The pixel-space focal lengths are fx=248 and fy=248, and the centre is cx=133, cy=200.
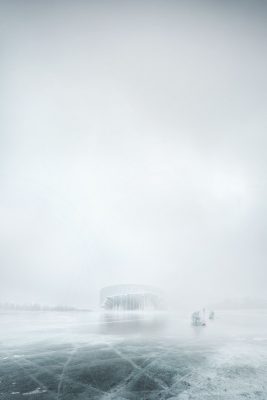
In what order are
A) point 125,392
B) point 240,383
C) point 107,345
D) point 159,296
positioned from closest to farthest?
1. point 125,392
2. point 240,383
3. point 107,345
4. point 159,296

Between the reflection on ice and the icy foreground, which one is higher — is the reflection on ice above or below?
below

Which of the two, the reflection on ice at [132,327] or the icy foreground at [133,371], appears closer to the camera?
the icy foreground at [133,371]

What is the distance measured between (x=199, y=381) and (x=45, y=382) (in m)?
7.82

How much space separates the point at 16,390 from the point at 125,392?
5.04 metres

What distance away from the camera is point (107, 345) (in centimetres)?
2253

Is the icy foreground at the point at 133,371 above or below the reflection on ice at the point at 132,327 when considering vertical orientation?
above

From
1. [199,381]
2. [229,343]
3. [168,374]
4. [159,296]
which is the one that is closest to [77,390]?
[168,374]

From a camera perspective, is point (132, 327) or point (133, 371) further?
point (132, 327)

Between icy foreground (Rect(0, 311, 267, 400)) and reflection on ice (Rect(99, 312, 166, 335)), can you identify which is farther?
reflection on ice (Rect(99, 312, 166, 335))

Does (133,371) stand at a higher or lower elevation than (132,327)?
higher

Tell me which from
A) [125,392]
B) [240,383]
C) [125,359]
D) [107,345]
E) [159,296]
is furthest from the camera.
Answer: [159,296]

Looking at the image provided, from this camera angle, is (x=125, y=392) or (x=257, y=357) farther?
(x=257, y=357)

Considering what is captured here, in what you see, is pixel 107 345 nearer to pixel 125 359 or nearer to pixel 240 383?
pixel 125 359

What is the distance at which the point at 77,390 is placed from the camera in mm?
11617
